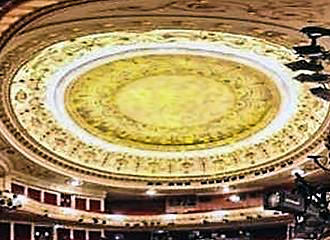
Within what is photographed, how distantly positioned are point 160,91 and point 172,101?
2.28 feet

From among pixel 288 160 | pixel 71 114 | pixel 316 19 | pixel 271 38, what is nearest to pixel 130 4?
pixel 316 19

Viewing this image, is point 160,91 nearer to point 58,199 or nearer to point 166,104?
point 166,104

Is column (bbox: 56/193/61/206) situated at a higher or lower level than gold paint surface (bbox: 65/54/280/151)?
lower

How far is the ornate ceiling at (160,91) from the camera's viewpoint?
8.62 metres

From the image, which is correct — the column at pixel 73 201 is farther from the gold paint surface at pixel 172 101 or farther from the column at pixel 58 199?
the gold paint surface at pixel 172 101

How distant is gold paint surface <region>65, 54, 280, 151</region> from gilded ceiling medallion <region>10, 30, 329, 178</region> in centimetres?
3

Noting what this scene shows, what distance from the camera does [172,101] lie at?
17.1m

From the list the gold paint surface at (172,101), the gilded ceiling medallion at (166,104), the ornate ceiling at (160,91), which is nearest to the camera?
A: the ornate ceiling at (160,91)

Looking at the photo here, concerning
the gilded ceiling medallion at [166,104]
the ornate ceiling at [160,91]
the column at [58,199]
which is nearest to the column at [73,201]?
the column at [58,199]

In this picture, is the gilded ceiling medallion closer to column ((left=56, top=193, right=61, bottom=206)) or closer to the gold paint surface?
the gold paint surface

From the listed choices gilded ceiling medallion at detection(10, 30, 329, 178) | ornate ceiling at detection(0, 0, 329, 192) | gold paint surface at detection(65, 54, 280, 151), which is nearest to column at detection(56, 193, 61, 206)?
ornate ceiling at detection(0, 0, 329, 192)

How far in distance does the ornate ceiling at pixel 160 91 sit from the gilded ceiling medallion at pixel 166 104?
0.03 metres

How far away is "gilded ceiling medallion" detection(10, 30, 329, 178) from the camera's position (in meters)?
14.2

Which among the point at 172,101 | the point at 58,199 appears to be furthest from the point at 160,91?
the point at 58,199
